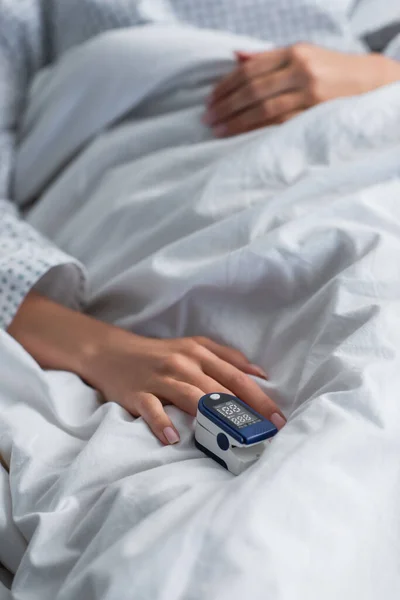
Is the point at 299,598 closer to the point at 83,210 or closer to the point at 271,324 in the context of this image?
the point at 271,324

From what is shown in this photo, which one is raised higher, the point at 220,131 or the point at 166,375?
the point at 220,131

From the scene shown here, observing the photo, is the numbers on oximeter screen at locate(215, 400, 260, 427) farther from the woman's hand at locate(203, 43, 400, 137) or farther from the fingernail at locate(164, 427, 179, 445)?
the woman's hand at locate(203, 43, 400, 137)

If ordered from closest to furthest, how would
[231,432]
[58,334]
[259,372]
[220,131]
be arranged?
[231,432], [259,372], [58,334], [220,131]

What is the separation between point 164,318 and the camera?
0.85 meters

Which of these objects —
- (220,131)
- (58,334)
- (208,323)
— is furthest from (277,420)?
(220,131)

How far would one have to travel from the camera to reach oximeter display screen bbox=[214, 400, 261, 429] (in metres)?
0.62

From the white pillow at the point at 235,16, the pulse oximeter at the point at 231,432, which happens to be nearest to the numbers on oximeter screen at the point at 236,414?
the pulse oximeter at the point at 231,432

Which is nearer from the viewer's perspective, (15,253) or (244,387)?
(244,387)

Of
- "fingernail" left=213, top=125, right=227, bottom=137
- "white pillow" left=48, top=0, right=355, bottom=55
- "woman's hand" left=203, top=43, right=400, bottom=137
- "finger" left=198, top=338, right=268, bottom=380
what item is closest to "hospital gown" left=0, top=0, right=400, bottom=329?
"white pillow" left=48, top=0, right=355, bottom=55

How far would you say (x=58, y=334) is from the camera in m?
0.86

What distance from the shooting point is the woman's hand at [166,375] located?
0.69 metres

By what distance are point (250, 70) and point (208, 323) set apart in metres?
0.39

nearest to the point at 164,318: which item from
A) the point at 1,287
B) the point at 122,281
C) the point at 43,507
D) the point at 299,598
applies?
the point at 122,281

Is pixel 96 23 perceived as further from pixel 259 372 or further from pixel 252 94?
pixel 259 372
